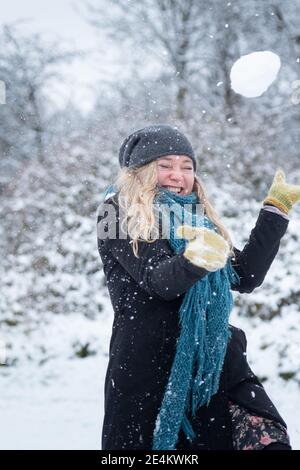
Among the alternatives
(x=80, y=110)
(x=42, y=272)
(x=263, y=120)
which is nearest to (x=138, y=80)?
(x=80, y=110)

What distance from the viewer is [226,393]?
2162 mm

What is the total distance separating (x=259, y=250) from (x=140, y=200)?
0.47m

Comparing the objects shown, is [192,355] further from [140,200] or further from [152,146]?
[152,146]

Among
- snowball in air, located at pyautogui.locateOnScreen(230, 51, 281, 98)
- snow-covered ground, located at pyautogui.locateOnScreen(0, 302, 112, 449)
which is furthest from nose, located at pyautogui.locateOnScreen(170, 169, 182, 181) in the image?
snow-covered ground, located at pyautogui.locateOnScreen(0, 302, 112, 449)

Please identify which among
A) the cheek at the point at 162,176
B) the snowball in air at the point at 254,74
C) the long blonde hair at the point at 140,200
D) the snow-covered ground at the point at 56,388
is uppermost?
the snowball in air at the point at 254,74

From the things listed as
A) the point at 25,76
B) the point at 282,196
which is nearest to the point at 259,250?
the point at 282,196

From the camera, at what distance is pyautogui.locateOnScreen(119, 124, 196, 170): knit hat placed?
230cm

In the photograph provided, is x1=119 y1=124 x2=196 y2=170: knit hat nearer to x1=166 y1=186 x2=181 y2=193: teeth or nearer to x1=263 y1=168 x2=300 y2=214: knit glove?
x1=166 y1=186 x2=181 y2=193: teeth

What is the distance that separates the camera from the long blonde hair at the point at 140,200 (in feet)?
6.88

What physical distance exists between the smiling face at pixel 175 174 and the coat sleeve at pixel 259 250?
11.7 inches

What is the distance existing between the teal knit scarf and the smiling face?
0.15 metres

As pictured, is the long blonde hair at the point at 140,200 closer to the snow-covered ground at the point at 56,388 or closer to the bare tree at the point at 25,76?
the snow-covered ground at the point at 56,388

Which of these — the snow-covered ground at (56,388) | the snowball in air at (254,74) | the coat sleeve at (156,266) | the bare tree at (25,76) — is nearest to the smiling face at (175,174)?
the coat sleeve at (156,266)

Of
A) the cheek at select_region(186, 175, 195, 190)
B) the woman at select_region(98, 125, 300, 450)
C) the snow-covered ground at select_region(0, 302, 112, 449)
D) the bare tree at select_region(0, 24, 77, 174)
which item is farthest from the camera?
the bare tree at select_region(0, 24, 77, 174)
